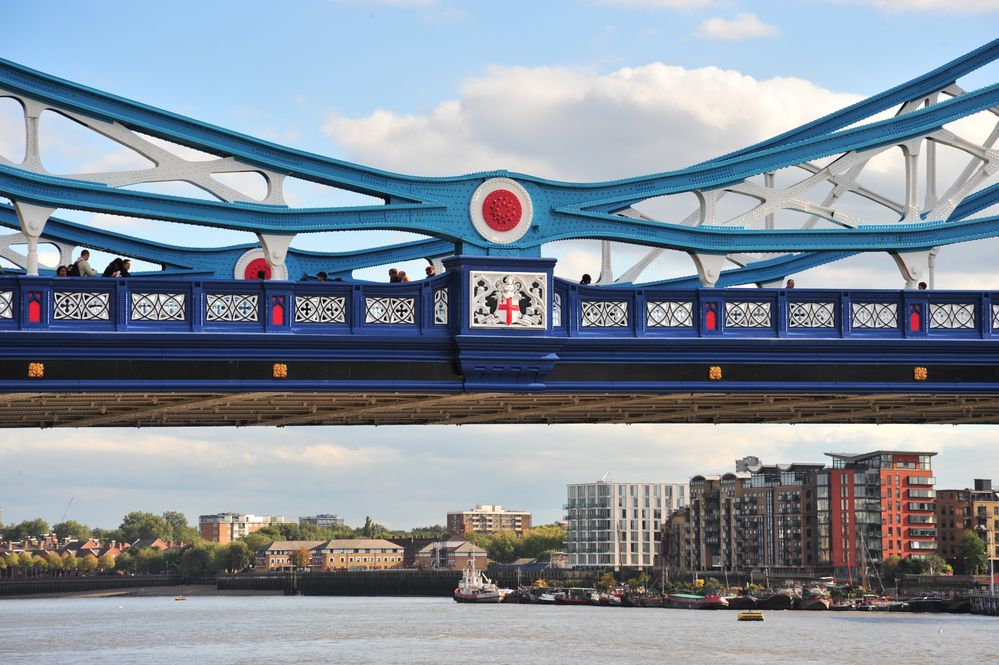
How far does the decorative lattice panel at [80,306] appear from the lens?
2455 cm

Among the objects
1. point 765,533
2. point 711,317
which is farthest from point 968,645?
point 765,533

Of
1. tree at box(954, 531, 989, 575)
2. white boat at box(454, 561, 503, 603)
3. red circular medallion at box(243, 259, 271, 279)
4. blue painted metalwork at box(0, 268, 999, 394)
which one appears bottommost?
white boat at box(454, 561, 503, 603)

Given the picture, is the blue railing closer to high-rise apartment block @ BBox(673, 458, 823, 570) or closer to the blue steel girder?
the blue steel girder

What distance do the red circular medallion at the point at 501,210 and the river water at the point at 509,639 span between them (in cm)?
4094

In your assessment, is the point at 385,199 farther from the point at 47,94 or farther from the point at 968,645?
the point at 968,645

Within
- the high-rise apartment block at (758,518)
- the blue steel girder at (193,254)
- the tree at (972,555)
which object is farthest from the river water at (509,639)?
the high-rise apartment block at (758,518)

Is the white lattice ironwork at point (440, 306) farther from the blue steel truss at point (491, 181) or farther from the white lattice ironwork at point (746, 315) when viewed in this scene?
the white lattice ironwork at point (746, 315)

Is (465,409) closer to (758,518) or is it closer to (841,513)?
(841,513)

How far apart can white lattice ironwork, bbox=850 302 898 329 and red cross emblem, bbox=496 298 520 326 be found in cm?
600

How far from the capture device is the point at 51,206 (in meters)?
25.2

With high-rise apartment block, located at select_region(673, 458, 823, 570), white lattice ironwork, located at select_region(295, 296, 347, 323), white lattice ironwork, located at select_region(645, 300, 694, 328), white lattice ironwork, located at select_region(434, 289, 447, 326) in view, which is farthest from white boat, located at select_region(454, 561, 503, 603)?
white lattice ironwork, located at select_region(295, 296, 347, 323)

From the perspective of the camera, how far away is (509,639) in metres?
87.5

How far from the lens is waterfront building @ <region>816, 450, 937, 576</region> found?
164750mm

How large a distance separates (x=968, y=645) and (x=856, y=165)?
193ft
